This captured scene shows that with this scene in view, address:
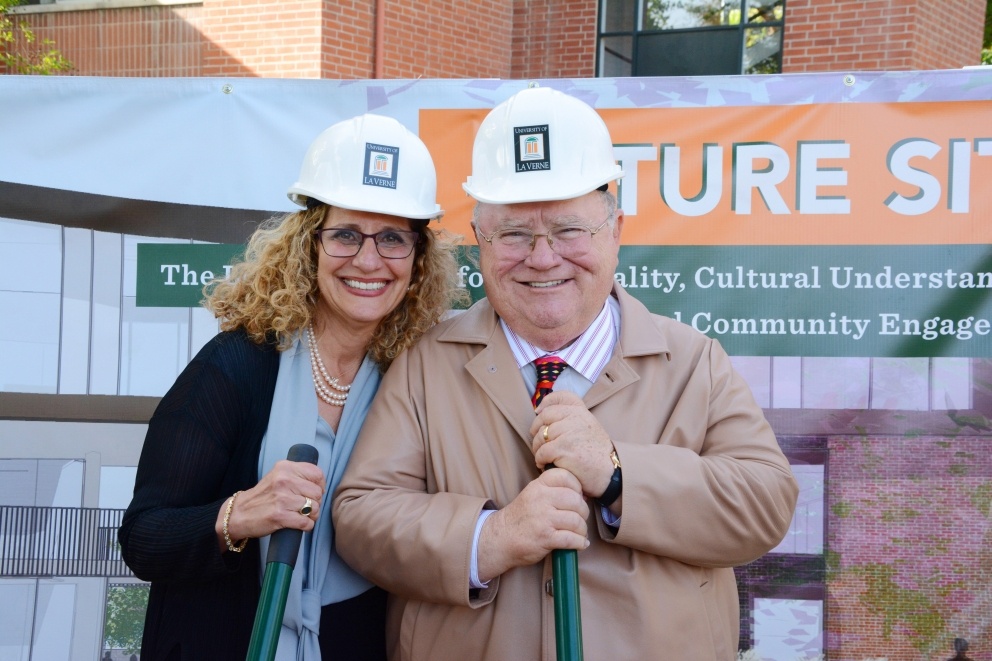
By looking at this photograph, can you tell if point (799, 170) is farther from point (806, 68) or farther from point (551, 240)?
point (806, 68)

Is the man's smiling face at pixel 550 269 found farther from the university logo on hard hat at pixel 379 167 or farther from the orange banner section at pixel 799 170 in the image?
the orange banner section at pixel 799 170

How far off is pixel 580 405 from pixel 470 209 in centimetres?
185

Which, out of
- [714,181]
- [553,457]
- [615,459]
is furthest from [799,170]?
[553,457]

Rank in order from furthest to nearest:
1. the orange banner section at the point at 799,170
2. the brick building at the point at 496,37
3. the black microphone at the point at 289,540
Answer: the brick building at the point at 496,37
the orange banner section at the point at 799,170
the black microphone at the point at 289,540

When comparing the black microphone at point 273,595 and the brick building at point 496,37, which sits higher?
the brick building at point 496,37

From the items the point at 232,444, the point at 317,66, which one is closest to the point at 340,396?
the point at 232,444

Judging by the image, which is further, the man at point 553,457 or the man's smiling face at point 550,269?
the man's smiling face at point 550,269

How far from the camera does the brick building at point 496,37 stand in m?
8.98

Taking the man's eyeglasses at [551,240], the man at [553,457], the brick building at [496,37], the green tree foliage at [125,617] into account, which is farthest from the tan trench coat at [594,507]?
the brick building at [496,37]

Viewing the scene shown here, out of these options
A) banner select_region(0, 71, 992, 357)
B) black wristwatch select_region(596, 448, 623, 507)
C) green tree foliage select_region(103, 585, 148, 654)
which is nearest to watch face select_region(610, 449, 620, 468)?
black wristwatch select_region(596, 448, 623, 507)

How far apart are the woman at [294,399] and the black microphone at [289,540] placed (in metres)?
0.33

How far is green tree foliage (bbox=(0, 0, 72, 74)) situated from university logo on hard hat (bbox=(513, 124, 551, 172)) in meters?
8.54

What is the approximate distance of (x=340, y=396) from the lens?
2.67 metres

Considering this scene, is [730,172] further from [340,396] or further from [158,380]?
[158,380]
